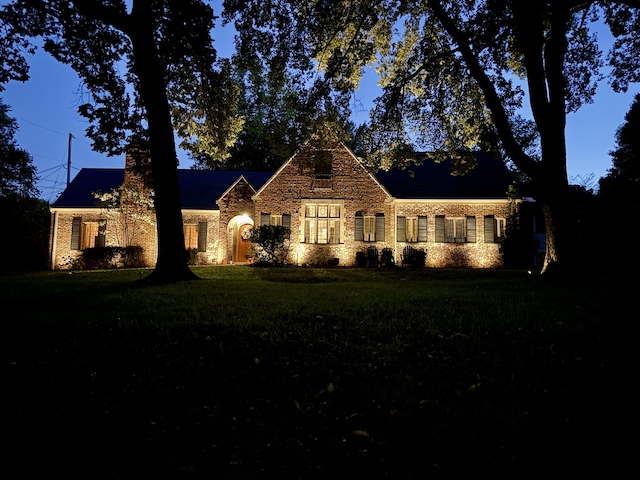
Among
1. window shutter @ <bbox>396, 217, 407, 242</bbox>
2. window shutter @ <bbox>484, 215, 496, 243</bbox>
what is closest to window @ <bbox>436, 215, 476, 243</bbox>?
window shutter @ <bbox>484, 215, 496, 243</bbox>

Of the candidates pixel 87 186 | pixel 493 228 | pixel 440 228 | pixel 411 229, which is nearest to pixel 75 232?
pixel 87 186

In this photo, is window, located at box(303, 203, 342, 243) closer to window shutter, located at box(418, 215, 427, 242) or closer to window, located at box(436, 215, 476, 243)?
window shutter, located at box(418, 215, 427, 242)

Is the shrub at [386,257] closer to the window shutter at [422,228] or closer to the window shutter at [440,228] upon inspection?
the window shutter at [422,228]

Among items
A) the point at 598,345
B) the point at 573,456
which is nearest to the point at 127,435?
the point at 573,456

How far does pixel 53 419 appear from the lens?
3053mm

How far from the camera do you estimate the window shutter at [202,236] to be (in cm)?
2373

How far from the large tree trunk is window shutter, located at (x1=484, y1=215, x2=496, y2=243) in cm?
1620

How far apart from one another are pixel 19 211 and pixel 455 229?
2513 cm

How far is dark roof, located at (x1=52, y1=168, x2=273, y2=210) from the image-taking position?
79.4 ft

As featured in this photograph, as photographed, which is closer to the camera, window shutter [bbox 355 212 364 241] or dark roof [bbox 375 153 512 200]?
window shutter [bbox 355 212 364 241]

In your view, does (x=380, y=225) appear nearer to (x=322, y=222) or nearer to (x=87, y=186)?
(x=322, y=222)

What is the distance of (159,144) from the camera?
39.2 ft

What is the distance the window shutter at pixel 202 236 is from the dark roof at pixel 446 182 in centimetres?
1061

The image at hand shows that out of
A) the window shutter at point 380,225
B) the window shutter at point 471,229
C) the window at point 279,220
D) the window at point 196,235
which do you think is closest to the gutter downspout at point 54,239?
the window at point 196,235
